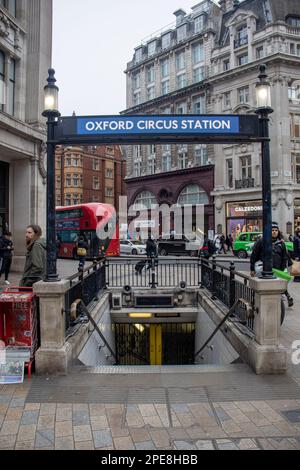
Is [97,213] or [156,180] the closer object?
[97,213]

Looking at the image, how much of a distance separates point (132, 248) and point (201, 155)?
15.3 metres

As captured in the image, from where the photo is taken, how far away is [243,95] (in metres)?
36.4

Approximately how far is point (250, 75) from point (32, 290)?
118 feet

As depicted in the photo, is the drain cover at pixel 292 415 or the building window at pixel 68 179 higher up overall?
the building window at pixel 68 179

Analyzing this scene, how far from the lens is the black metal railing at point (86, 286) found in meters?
6.16

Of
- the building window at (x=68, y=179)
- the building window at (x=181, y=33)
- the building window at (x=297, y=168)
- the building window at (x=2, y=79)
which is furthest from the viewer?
the building window at (x=68, y=179)

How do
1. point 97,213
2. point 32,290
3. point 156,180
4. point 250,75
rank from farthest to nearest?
point 156,180 → point 250,75 → point 97,213 → point 32,290

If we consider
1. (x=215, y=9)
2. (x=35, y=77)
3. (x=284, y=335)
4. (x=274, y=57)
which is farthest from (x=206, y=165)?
(x=284, y=335)

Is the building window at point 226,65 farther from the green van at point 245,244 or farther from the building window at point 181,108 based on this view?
the green van at point 245,244

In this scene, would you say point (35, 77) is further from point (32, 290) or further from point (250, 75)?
point (250, 75)

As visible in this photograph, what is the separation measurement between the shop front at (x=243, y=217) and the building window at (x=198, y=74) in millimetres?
15178

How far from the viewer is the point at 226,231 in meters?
37.0

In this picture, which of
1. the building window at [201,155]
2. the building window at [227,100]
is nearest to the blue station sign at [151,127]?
the building window at [227,100]

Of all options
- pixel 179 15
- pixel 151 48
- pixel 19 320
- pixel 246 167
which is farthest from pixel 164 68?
pixel 19 320
